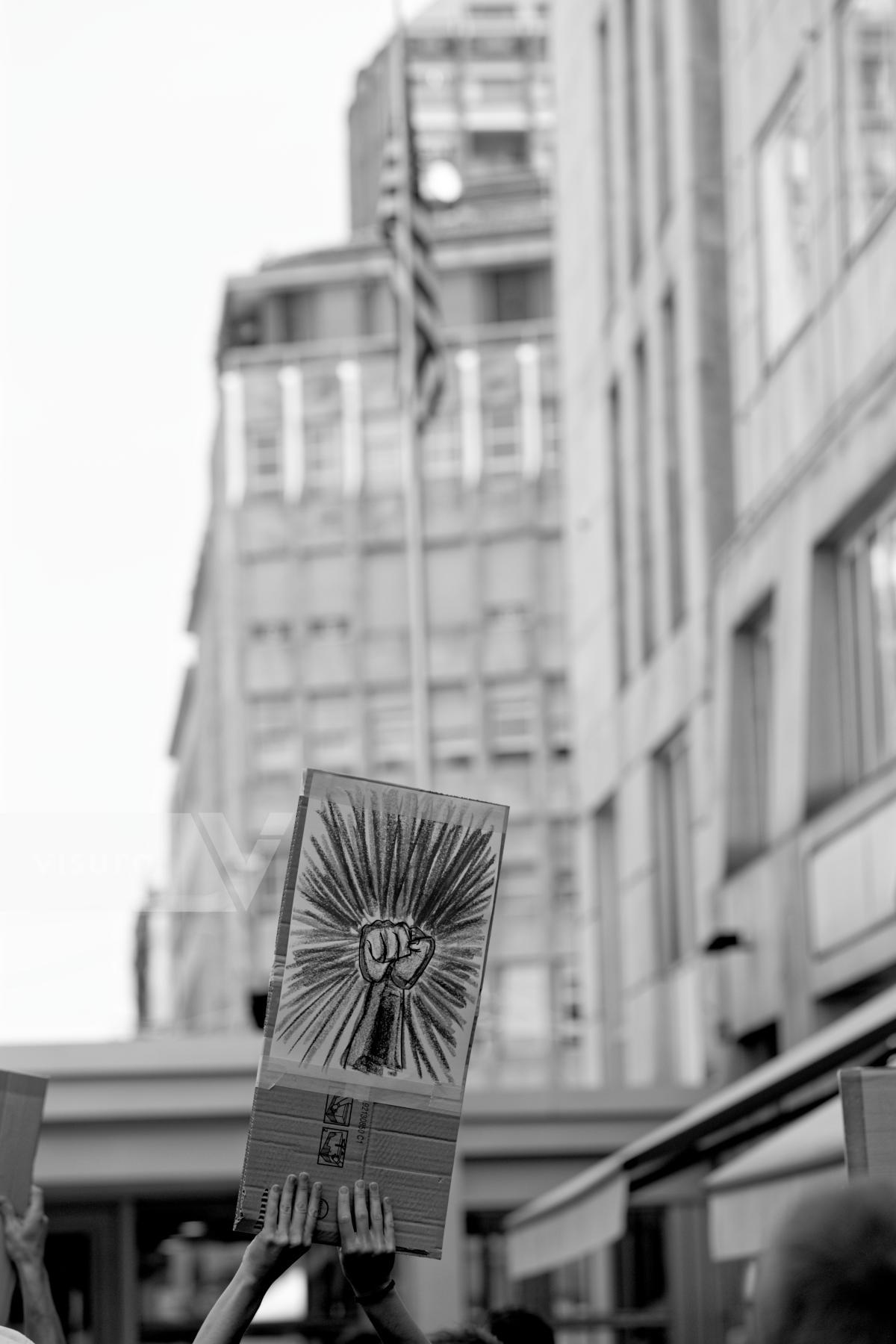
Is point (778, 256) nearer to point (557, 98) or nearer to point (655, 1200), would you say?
point (655, 1200)

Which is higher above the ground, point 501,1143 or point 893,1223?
point 501,1143

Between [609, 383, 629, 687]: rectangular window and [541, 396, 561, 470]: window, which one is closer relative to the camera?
[609, 383, 629, 687]: rectangular window

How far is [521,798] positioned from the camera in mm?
82938

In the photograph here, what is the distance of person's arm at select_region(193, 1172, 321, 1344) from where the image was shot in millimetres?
3490

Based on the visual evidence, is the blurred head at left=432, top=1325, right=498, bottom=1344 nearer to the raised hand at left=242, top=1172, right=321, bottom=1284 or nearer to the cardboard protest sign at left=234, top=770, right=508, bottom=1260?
the cardboard protest sign at left=234, top=770, right=508, bottom=1260

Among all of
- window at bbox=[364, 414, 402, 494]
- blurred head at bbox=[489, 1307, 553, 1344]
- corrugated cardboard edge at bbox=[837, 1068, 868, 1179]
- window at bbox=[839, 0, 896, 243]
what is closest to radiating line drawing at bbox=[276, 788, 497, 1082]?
corrugated cardboard edge at bbox=[837, 1068, 868, 1179]

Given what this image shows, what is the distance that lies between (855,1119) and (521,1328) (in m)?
1.84

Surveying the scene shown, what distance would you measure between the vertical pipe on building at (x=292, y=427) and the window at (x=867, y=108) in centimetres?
6754

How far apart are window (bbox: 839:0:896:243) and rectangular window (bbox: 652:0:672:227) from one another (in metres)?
7.40

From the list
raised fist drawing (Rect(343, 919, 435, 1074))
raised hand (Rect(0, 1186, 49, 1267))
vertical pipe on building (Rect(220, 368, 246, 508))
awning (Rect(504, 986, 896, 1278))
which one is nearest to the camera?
raised fist drawing (Rect(343, 919, 435, 1074))

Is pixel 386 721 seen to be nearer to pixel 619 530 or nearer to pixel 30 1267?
pixel 619 530

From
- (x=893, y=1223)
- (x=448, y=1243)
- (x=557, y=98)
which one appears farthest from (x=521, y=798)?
(x=893, y=1223)

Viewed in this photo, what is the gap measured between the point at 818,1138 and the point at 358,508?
2989 inches

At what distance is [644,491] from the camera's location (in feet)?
87.9
